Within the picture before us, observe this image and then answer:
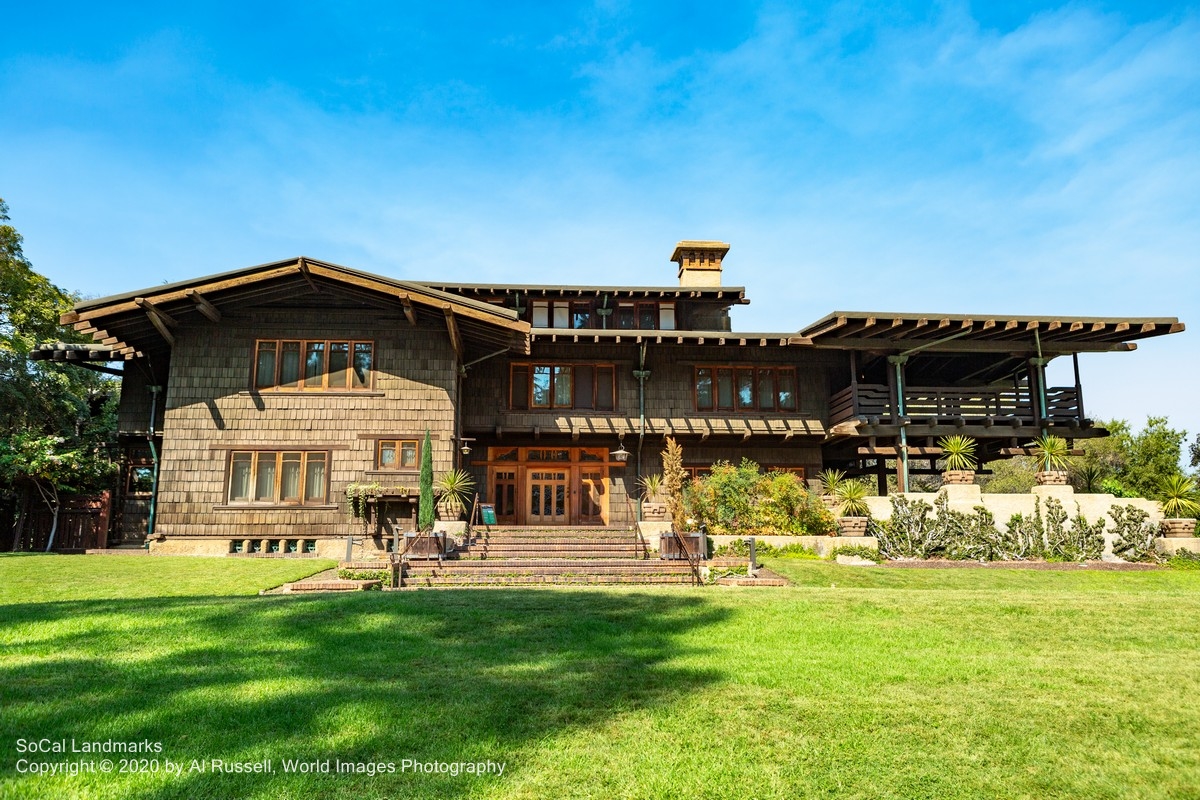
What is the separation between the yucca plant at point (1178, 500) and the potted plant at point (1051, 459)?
2.11m

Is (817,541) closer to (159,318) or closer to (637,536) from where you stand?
(637,536)

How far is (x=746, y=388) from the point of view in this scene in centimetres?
2278

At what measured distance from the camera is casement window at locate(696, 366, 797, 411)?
22594 mm

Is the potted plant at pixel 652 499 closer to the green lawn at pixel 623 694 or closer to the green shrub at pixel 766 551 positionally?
the green shrub at pixel 766 551

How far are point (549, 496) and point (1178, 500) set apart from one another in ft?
52.8

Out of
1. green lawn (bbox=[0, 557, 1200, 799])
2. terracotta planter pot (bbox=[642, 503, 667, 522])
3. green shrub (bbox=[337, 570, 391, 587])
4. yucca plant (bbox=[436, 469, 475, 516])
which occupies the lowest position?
green lawn (bbox=[0, 557, 1200, 799])

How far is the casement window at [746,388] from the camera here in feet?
74.1

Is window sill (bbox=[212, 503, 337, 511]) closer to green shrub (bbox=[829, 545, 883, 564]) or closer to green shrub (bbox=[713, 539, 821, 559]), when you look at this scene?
green shrub (bbox=[713, 539, 821, 559])

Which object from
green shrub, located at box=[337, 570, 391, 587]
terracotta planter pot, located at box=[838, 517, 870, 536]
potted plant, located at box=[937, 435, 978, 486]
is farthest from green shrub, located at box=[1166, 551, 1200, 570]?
green shrub, located at box=[337, 570, 391, 587]

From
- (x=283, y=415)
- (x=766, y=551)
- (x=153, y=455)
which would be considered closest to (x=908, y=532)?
(x=766, y=551)

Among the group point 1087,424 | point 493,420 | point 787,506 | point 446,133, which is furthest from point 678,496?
point 1087,424

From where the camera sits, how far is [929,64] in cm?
1469

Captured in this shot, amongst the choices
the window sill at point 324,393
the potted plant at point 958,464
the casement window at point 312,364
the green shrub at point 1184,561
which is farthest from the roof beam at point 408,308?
the green shrub at point 1184,561

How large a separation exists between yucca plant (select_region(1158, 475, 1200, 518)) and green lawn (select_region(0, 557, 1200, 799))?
1097cm
